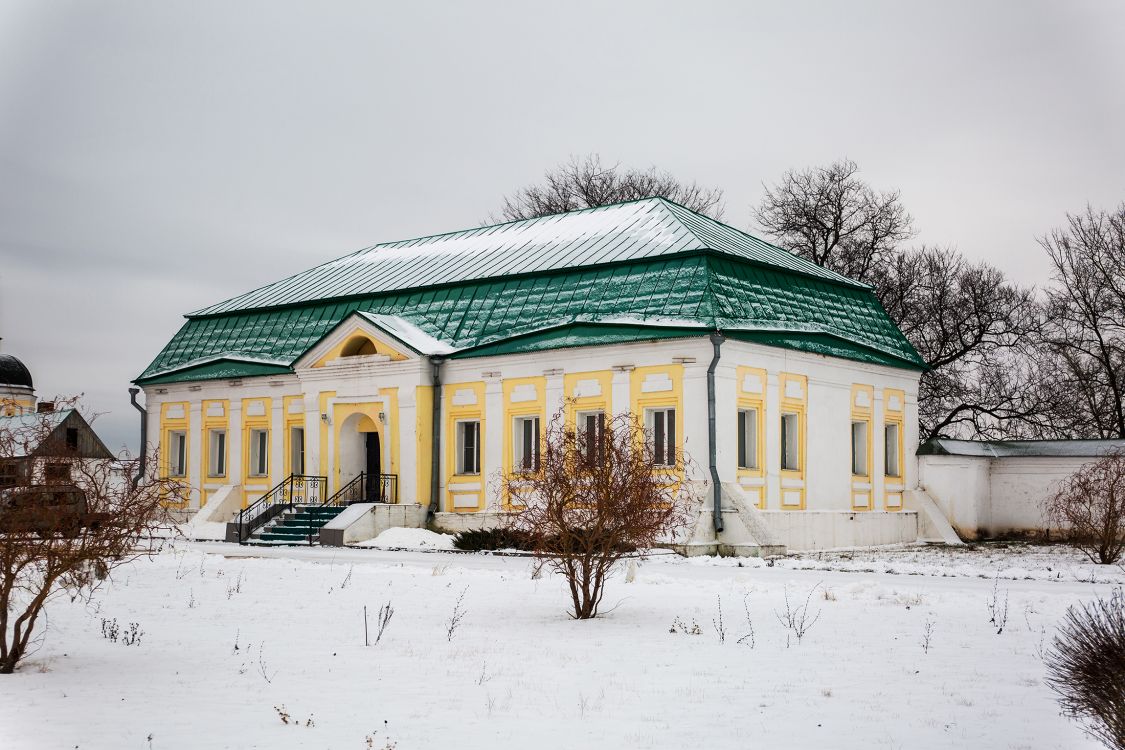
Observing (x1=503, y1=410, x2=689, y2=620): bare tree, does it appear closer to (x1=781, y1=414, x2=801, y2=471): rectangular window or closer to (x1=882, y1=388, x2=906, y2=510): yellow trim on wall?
(x1=781, y1=414, x2=801, y2=471): rectangular window

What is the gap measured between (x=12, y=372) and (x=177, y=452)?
38.0m

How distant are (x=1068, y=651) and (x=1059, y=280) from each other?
3730cm

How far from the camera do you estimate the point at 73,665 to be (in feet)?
39.4

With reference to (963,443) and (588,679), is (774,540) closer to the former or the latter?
(963,443)

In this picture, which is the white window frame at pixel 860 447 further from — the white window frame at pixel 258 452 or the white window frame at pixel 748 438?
the white window frame at pixel 258 452

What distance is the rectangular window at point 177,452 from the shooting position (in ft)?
128

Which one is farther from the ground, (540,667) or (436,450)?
(436,450)

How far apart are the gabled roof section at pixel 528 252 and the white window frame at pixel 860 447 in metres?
3.81

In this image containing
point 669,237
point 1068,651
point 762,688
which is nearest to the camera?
point 1068,651

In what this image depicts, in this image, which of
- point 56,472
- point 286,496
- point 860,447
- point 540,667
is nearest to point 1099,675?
point 540,667

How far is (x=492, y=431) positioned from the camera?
3153cm

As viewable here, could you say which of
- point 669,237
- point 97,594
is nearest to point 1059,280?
point 669,237

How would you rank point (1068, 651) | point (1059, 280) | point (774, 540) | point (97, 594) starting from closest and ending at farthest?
1. point (1068, 651)
2. point (97, 594)
3. point (774, 540)
4. point (1059, 280)

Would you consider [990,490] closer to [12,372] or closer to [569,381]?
[569,381]
